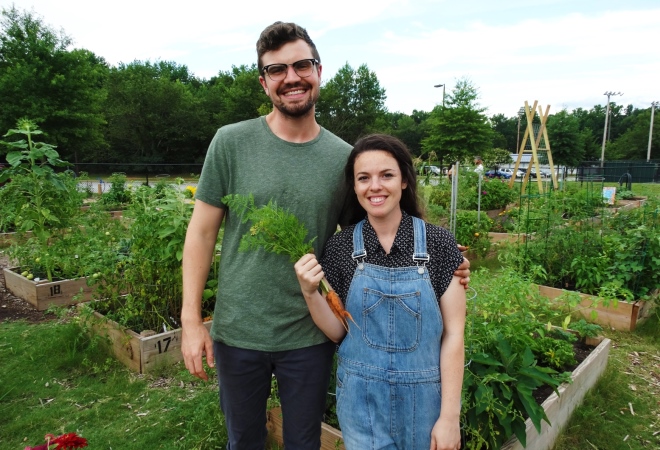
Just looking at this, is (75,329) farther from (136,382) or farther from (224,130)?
(224,130)

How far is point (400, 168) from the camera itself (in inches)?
73.9

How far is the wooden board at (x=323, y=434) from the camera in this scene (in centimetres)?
246

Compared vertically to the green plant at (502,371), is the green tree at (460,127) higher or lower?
higher

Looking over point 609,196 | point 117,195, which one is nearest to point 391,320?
point 609,196

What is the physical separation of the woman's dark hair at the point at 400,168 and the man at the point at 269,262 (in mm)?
55

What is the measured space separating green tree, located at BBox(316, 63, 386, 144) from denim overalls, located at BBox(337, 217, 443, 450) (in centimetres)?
4510

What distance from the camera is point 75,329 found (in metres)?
4.15

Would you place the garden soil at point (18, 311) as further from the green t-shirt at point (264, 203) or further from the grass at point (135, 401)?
the green t-shirt at point (264, 203)

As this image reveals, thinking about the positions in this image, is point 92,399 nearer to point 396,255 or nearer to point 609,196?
point 396,255

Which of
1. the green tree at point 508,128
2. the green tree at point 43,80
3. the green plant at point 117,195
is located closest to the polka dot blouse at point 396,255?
the green plant at point 117,195

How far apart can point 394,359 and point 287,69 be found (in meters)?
1.23

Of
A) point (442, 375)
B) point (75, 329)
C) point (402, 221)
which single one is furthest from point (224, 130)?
point (75, 329)

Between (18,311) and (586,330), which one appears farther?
(18,311)

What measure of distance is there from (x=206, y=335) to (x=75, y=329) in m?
2.94
